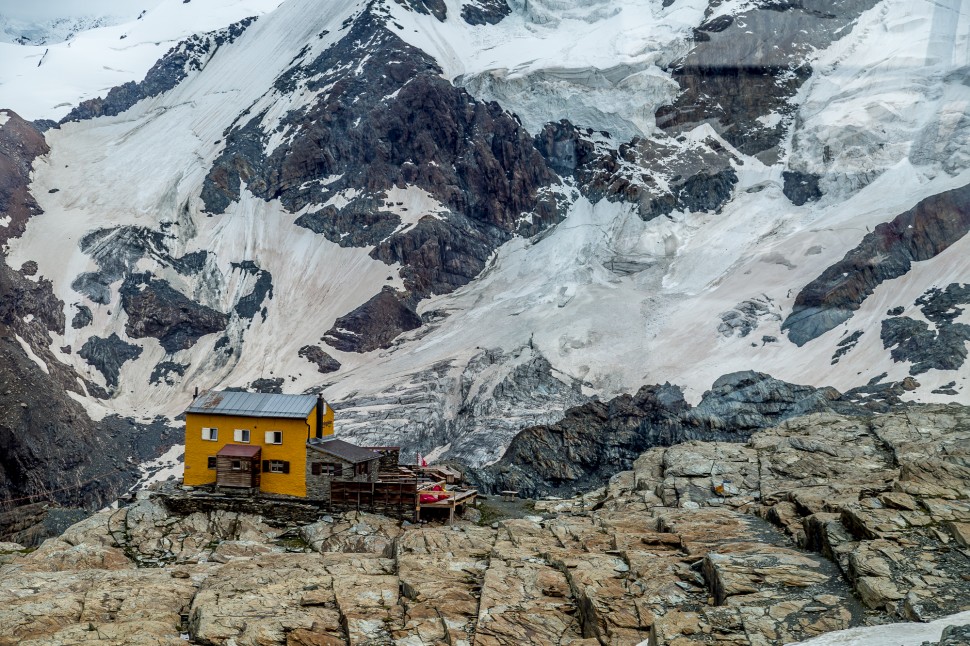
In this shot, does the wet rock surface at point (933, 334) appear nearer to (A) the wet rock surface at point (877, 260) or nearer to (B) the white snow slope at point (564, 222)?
(B) the white snow slope at point (564, 222)

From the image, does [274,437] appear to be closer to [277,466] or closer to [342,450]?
[277,466]

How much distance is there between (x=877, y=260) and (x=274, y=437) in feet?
230

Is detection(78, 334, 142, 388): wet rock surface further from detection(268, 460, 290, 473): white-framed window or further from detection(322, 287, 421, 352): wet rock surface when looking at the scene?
detection(268, 460, 290, 473): white-framed window

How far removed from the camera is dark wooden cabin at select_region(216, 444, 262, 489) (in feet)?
124

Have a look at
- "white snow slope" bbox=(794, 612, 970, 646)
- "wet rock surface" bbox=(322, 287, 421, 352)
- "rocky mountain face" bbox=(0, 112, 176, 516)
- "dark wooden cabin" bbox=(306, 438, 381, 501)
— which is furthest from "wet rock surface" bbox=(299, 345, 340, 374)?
"white snow slope" bbox=(794, 612, 970, 646)

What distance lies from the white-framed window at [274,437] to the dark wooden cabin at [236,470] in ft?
3.26

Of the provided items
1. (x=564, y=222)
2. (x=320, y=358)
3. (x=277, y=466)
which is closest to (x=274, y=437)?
(x=277, y=466)

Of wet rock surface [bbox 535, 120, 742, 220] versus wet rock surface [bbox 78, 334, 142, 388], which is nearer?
wet rock surface [bbox 78, 334, 142, 388]

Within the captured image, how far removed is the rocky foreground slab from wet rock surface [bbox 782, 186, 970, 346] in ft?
180

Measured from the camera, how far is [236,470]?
38.0 metres

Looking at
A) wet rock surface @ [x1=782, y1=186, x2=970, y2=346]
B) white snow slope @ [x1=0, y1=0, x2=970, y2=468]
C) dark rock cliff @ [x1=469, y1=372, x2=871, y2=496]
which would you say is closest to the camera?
dark rock cliff @ [x1=469, y1=372, x2=871, y2=496]

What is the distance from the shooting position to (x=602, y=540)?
2597 centimetres

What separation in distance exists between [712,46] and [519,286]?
5740 centimetres

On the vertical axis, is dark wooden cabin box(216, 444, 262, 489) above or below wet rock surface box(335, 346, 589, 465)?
below
